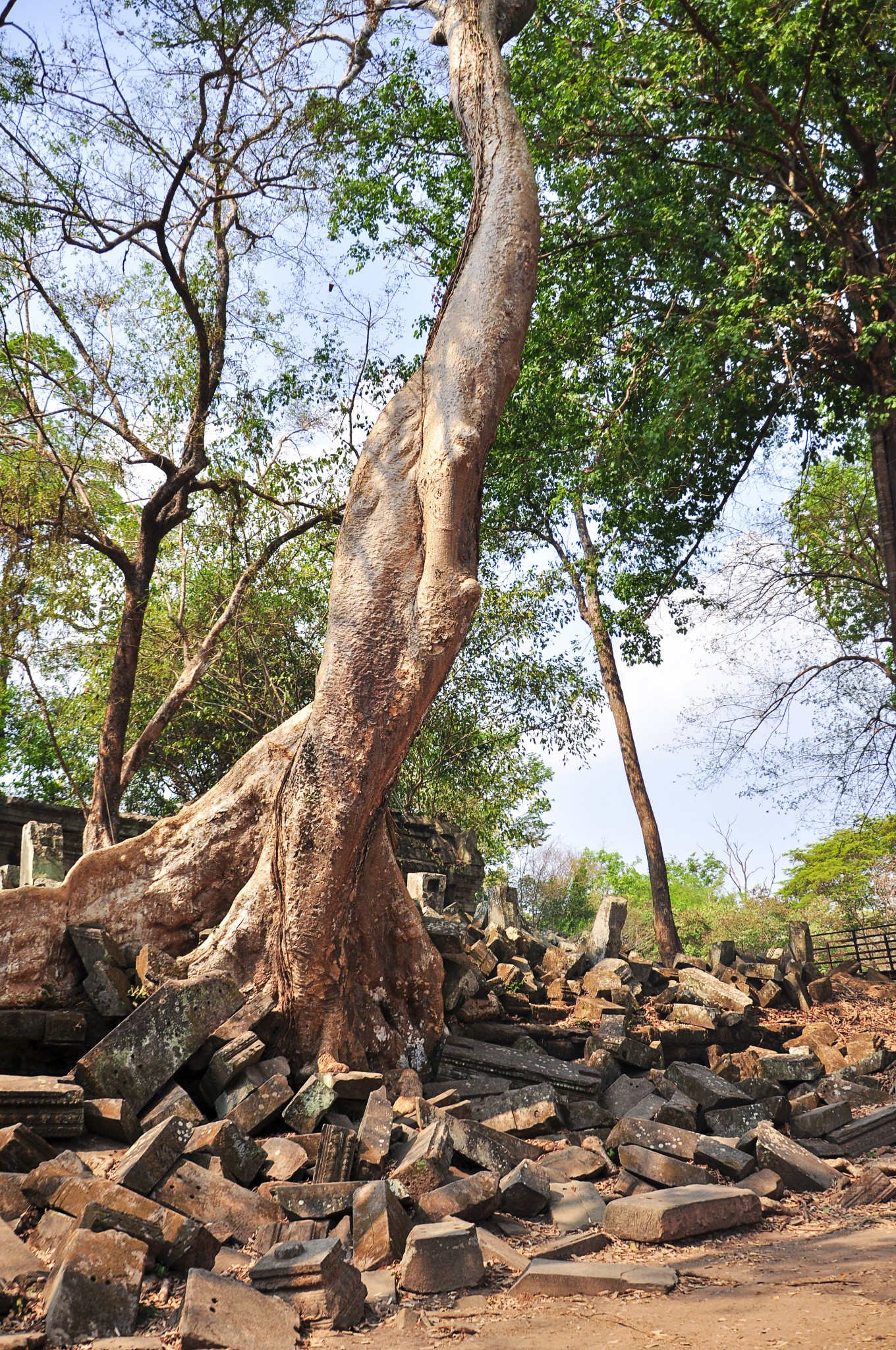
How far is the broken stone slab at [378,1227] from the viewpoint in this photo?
336 cm

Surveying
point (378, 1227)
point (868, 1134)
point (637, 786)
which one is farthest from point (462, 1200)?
point (637, 786)

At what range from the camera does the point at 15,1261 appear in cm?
297

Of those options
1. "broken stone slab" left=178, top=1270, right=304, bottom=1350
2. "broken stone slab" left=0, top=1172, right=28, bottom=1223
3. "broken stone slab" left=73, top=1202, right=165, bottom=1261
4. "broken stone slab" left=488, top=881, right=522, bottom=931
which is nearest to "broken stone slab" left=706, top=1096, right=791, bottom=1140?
"broken stone slab" left=178, top=1270, right=304, bottom=1350

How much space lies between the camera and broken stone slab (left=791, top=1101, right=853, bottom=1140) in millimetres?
5336

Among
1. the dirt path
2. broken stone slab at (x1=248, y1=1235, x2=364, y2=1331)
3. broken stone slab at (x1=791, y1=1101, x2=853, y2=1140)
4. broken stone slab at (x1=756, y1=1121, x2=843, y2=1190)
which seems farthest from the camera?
broken stone slab at (x1=791, y1=1101, x2=853, y2=1140)

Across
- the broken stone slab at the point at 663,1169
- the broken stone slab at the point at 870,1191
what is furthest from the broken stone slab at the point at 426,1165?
the broken stone slab at the point at 870,1191

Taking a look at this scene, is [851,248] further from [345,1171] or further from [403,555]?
[345,1171]

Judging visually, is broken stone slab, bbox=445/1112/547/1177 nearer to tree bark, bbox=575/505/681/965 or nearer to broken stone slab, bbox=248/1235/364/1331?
broken stone slab, bbox=248/1235/364/1331

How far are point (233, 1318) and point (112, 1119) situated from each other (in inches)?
66.3

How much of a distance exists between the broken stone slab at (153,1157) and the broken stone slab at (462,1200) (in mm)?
948

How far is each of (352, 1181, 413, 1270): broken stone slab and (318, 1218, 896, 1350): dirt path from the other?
312 mm

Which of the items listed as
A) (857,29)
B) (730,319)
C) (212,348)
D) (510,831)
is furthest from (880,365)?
(510,831)

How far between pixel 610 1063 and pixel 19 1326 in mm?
3916

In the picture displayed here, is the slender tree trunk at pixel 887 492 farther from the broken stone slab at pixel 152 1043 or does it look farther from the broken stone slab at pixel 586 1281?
the broken stone slab at pixel 586 1281
